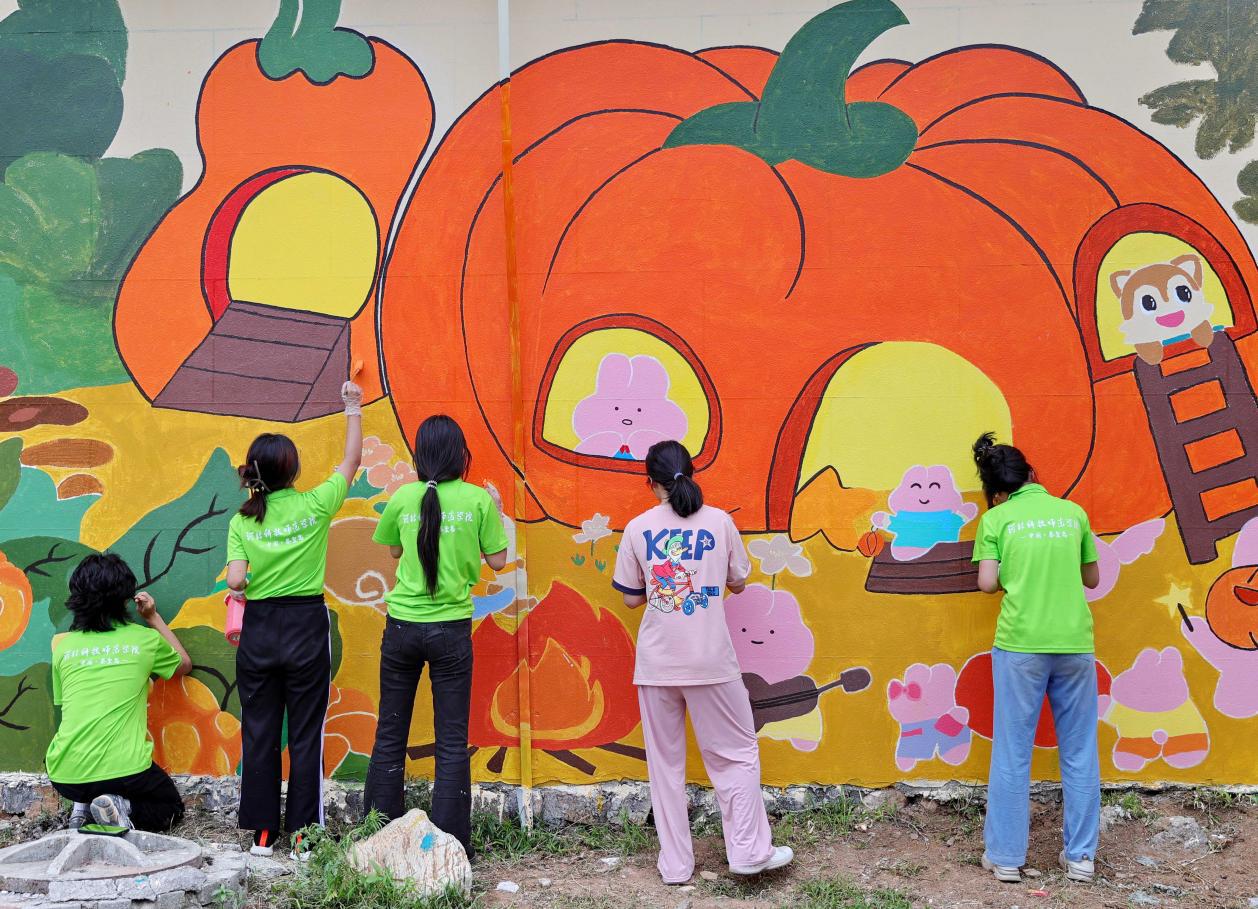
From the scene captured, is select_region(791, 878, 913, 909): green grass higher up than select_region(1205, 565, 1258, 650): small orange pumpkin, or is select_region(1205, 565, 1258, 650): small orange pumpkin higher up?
select_region(1205, 565, 1258, 650): small orange pumpkin

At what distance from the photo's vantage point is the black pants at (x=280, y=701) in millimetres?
4152

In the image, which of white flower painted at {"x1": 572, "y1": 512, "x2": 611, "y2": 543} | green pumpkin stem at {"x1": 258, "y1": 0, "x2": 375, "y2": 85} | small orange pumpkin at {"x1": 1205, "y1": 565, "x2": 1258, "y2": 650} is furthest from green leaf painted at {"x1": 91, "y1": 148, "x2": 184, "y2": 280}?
small orange pumpkin at {"x1": 1205, "y1": 565, "x2": 1258, "y2": 650}

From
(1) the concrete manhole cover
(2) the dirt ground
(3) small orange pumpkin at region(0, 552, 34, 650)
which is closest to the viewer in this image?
(1) the concrete manhole cover

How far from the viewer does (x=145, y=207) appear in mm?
4633

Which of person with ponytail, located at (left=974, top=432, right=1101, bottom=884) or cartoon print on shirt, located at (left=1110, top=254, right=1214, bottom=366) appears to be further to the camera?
cartoon print on shirt, located at (left=1110, top=254, right=1214, bottom=366)

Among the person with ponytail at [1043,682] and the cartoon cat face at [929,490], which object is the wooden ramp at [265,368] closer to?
the cartoon cat face at [929,490]

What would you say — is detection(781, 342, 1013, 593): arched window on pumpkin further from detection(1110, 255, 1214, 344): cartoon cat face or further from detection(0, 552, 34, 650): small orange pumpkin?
detection(0, 552, 34, 650): small orange pumpkin

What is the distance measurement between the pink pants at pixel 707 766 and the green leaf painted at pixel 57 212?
3.26 meters

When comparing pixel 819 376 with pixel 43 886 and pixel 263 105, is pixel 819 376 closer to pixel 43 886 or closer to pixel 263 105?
pixel 263 105

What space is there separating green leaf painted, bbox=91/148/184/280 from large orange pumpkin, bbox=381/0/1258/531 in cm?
112

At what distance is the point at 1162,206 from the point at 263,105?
408cm

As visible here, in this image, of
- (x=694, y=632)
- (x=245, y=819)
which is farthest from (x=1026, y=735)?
(x=245, y=819)

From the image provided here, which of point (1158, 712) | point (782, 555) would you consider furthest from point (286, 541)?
point (1158, 712)

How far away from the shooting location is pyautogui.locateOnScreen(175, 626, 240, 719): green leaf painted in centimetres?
459
